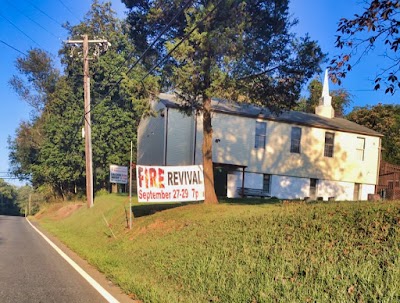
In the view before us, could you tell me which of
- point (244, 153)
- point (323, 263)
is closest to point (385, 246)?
point (323, 263)

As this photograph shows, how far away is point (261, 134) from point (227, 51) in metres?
16.6

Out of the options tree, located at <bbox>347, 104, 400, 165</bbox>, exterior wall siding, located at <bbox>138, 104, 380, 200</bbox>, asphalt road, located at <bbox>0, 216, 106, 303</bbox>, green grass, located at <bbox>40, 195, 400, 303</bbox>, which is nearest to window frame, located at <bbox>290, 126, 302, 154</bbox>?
exterior wall siding, located at <bbox>138, 104, 380, 200</bbox>

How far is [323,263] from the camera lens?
19.0 feet

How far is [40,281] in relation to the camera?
26.4 ft

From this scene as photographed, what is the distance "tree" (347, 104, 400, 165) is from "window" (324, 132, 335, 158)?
14.4 metres

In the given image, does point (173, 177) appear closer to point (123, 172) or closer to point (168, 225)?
point (168, 225)

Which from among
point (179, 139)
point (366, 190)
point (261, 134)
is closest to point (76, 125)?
point (179, 139)

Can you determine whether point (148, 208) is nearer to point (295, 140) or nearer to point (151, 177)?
point (151, 177)

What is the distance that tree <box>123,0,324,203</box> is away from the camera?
12.8 m

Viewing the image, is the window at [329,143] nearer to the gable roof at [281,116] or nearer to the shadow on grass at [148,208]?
the gable roof at [281,116]

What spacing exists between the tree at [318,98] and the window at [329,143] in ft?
53.9

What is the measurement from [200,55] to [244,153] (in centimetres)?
1562

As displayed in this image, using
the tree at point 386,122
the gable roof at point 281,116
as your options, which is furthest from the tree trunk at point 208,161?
the tree at point 386,122

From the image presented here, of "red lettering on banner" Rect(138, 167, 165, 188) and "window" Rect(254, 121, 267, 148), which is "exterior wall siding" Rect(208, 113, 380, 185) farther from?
"red lettering on banner" Rect(138, 167, 165, 188)
